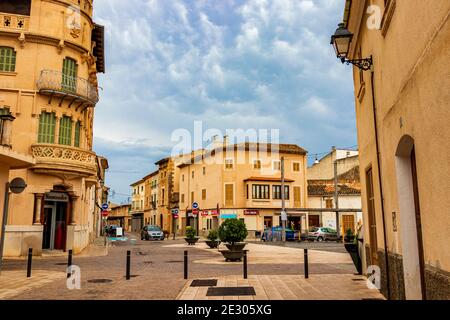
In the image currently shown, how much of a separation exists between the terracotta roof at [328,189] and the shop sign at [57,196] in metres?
35.0

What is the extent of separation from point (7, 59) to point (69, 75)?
298 cm

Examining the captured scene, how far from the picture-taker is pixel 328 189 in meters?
51.9

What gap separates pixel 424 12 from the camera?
4.93 metres

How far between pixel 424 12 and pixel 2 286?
428 inches

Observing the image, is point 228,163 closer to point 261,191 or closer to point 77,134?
point 261,191

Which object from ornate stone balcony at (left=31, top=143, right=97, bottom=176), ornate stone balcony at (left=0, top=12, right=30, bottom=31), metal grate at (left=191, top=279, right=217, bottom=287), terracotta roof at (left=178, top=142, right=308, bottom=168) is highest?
ornate stone balcony at (left=0, top=12, right=30, bottom=31)

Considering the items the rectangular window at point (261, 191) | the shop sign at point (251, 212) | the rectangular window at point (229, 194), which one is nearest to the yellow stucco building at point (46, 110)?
the shop sign at point (251, 212)

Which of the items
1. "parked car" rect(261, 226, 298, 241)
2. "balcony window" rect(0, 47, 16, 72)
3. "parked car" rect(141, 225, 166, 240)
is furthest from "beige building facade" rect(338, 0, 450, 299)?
"parked car" rect(141, 225, 166, 240)

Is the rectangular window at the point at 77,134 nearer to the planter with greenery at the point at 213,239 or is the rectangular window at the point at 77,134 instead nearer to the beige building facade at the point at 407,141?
the planter with greenery at the point at 213,239

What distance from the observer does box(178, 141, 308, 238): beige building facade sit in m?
46.7

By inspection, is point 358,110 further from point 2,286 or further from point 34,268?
point 34,268

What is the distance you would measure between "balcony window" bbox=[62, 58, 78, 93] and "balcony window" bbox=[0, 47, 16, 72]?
7.85 feet

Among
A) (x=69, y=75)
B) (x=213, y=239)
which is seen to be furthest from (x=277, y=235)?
(x=69, y=75)

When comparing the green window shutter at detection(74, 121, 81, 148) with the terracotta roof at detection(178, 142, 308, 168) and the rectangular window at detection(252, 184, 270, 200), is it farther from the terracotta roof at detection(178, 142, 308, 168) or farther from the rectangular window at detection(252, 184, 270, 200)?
the terracotta roof at detection(178, 142, 308, 168)
